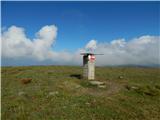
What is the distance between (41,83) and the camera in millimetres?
28172

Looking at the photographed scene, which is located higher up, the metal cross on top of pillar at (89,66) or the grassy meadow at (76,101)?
the metal cross on top of pillar at (89,66)

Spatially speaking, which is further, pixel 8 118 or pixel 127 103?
pixel 127 103

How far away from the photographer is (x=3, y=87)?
27.0 metres

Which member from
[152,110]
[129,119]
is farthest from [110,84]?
[129,119]

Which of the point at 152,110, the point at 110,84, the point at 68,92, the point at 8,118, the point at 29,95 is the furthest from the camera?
the point at 110,84

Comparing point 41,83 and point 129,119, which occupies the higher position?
point 41,83

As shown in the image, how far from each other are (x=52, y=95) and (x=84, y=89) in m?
4.54

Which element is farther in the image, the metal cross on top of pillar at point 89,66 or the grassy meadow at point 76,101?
the metal cross on top of pillar at point 89,66

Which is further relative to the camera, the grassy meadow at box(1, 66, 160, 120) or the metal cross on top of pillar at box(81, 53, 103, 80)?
the metal cross on top of pillar at box(81, 53, 103, 80)

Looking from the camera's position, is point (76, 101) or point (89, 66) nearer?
point (76, 101)

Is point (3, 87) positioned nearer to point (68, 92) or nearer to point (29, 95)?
point (29, 95)

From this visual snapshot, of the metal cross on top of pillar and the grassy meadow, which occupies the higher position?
the metal cross on top of pillar

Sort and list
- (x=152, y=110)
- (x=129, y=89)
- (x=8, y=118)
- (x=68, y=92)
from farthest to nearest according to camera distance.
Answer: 1. (x=129, y=89)
2. (x=68, y=92)
3. (x=152, y=110)
4. (x=8, y=118)

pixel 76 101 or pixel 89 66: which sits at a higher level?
pixel 89 66
